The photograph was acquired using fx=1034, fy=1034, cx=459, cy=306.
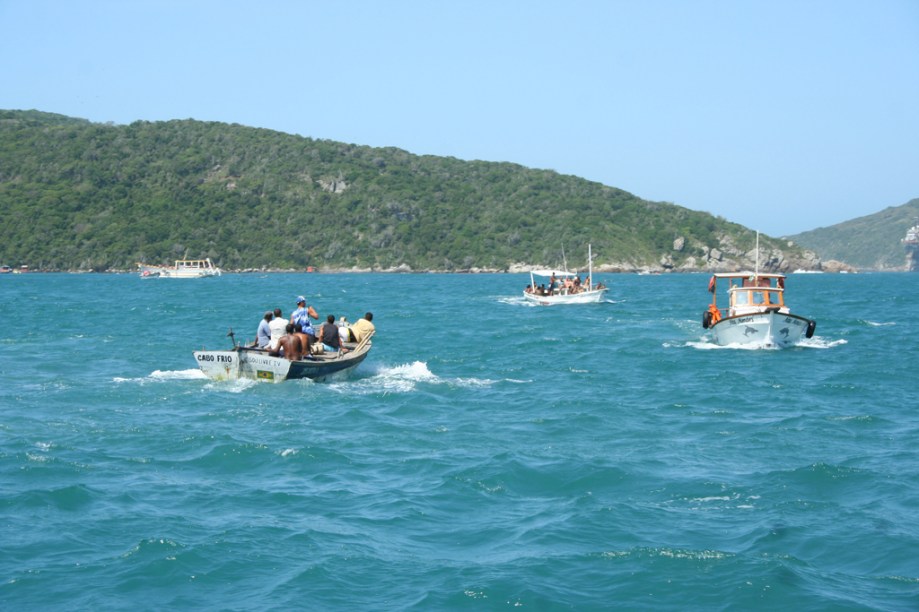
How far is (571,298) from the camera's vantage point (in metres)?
65.4

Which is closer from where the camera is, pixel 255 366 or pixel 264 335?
pixel 255 366

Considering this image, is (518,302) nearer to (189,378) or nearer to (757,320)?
(757,320)

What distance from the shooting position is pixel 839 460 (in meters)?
17.6

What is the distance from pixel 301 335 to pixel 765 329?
17604 mm

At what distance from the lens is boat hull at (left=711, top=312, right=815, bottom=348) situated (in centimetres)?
3528

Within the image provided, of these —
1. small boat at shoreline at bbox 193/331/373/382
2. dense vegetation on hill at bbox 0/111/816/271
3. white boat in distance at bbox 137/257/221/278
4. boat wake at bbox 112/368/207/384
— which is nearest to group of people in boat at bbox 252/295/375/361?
small boat at shoreline at bbox 193/331/373/382

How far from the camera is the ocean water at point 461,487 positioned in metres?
11.8

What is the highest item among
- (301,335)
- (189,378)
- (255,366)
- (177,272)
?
(301,335)

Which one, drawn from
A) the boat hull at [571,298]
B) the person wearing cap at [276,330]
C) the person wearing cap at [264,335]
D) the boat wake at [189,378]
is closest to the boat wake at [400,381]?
the person wearing cap at [276,330]

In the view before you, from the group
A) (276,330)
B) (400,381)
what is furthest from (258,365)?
(400,381)

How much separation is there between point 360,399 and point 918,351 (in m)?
21.8

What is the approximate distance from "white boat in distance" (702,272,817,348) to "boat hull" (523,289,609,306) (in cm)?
2684

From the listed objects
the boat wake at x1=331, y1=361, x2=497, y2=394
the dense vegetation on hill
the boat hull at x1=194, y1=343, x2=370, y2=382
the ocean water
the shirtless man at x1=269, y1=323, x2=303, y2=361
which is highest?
the dense vegetation on hill

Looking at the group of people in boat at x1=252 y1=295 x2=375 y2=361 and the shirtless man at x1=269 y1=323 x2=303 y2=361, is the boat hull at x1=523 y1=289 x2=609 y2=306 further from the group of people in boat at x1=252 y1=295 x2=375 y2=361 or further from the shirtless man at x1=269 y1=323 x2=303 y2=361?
the shirtless man at x1=269 y1=323 x2=303 y2=361
